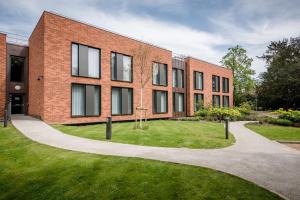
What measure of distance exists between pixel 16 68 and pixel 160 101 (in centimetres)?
1423

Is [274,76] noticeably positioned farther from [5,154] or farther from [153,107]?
[5,154]

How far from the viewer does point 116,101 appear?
18578 mm

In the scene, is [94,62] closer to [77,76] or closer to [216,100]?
[77,76]

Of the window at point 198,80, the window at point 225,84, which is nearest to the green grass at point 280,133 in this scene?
the window at point 198,80

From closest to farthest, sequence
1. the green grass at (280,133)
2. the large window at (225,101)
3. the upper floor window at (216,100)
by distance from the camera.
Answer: the green grass at (280,133), the upper floor window at (216,100), the large window at (225,101)

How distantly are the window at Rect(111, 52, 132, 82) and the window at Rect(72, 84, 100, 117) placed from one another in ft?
8.01

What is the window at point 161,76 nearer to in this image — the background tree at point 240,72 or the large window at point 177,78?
the large window at point 177,78

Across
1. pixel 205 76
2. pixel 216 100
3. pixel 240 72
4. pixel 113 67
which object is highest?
pixel 240 72

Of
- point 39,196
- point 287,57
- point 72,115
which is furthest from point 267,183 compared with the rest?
point 287,57

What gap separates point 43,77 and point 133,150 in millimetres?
9829

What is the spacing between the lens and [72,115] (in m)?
15.4

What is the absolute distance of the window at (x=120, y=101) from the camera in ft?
60.2

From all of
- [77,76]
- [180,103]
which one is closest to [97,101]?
[77,76]

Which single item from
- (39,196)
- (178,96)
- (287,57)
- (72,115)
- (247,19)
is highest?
(287,57)
